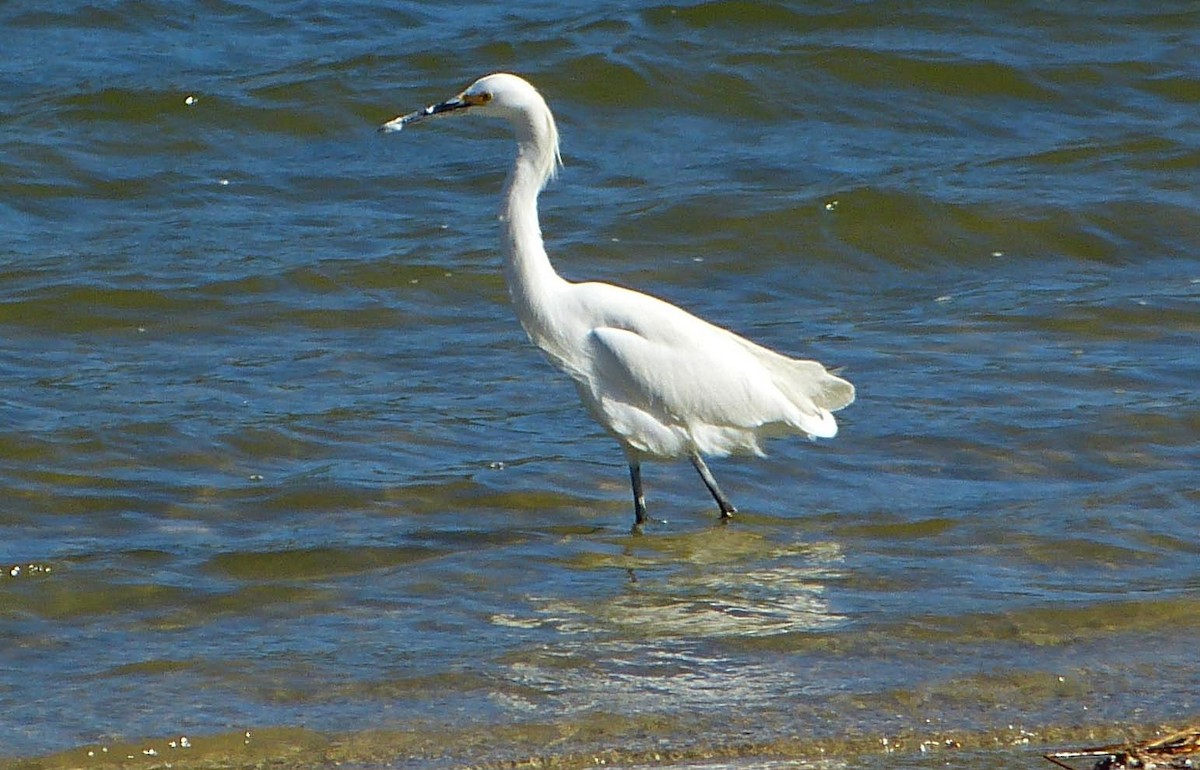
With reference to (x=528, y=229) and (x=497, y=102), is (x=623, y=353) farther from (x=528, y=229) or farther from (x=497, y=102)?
(x=497, y=102)

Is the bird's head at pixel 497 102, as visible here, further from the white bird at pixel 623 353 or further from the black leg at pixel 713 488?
the black leg at pixel 713 488

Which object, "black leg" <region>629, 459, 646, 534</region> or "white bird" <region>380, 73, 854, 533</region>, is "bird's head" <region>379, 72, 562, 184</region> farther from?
"black leg" <region>629, 459, 646, 534</region>

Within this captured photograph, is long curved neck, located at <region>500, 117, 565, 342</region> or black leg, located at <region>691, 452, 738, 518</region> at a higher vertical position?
long curved neck, located at <region>500, 117, 565, 342</region>

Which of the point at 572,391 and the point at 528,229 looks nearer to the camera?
the point at 528,229

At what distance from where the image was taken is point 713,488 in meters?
6.67

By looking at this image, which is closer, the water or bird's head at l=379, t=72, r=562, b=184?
the water

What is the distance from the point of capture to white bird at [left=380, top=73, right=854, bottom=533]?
21.8 ft

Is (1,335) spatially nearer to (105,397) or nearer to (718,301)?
(105,397)

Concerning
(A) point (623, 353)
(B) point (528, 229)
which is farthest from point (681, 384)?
(B) point (528, 229)

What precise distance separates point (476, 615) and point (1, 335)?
4.30 m

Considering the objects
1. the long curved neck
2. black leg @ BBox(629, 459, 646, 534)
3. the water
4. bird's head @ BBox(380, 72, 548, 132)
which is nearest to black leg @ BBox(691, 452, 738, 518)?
the water

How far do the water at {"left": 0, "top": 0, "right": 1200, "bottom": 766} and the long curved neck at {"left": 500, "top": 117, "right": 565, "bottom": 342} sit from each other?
0.74 m

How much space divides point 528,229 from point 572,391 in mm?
1716

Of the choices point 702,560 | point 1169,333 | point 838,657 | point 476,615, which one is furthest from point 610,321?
point 1169,333
